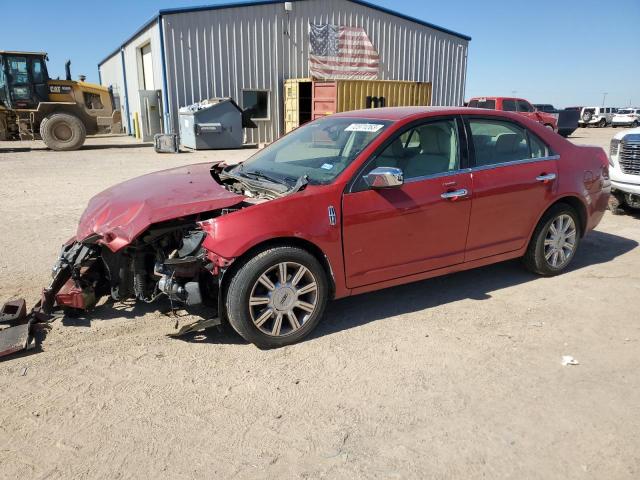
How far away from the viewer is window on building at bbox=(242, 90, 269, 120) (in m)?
21.3

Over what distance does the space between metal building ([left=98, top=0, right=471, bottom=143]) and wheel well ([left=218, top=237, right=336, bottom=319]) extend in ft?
57.4

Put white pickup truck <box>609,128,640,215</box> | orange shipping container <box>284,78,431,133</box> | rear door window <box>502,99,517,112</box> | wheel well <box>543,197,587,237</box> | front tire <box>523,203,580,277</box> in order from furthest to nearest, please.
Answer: rear door window <box>502,99,517,112</box>, orange shipping container <box>284,78,431,133</box>, white pickup truck <box>609,128,640,215</box>, wheel well <box>543,197,587,237</box>, front tire <box>523,203,580,277</box>

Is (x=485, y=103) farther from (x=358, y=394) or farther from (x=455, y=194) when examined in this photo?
(x=358, y=394)

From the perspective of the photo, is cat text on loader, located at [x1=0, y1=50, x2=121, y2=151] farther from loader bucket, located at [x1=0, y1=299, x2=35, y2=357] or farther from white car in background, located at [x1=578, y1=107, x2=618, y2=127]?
white car in background, located at [x1=578, y1=107, x2=618, y2=127]

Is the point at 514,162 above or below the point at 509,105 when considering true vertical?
below

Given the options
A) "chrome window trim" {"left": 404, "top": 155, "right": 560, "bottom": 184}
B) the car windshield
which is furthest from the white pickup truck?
the car windshield

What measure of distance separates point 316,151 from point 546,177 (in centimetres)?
216

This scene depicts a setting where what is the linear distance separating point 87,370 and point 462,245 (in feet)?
9.81

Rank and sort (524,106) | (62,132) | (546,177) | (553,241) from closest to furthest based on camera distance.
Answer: (546,177)
(553,241)
(62,132)
(524,106)

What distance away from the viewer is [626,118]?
1507 inches

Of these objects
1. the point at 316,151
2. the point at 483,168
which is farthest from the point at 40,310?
the point at 483,168

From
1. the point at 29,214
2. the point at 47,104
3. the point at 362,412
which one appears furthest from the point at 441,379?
the point at 47,104

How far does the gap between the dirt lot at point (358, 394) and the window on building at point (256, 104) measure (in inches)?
696

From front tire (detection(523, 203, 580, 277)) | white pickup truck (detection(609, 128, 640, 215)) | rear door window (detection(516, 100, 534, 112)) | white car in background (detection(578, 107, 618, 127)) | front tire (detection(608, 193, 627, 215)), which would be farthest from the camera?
white car in background (detection(578, 107, 618, 127))
